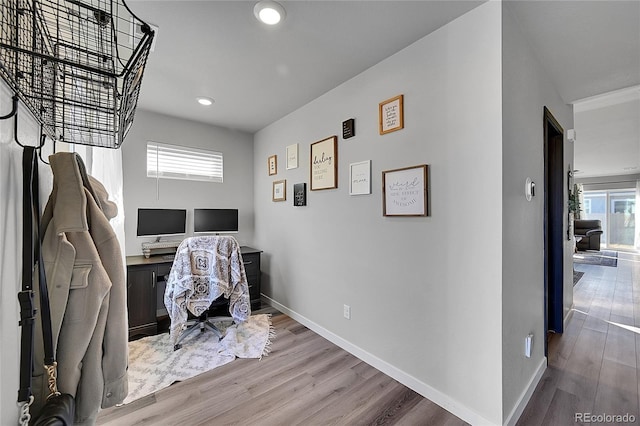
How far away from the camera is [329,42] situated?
1.87 meters

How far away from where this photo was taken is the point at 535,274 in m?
1.93

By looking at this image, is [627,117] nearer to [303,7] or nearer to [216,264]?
[303,7]

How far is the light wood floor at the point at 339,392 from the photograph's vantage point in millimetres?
1644

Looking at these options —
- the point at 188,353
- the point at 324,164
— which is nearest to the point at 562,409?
the point at 324,164

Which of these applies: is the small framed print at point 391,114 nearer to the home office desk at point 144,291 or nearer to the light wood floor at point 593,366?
the light wood floor at point 593,366

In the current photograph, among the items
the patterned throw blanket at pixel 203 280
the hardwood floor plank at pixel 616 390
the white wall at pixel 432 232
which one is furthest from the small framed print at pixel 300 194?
the hardwood floor plank at pixel 616 390

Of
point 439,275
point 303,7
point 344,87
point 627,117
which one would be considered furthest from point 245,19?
point 627,117

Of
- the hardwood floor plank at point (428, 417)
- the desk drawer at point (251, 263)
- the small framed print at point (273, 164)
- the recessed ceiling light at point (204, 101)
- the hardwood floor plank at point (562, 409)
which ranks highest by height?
the recessed ceiling light at point (204, 101)

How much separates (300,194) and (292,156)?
0.49 metres

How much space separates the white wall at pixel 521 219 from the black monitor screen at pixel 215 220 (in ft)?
10.3

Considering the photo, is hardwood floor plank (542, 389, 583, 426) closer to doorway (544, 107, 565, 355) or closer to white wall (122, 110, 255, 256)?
doorway (544, 107, 565, 355)

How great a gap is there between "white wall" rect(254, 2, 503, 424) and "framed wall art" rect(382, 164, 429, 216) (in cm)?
6

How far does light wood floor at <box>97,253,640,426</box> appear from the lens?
1644 mm

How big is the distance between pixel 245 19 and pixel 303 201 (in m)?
1.70
